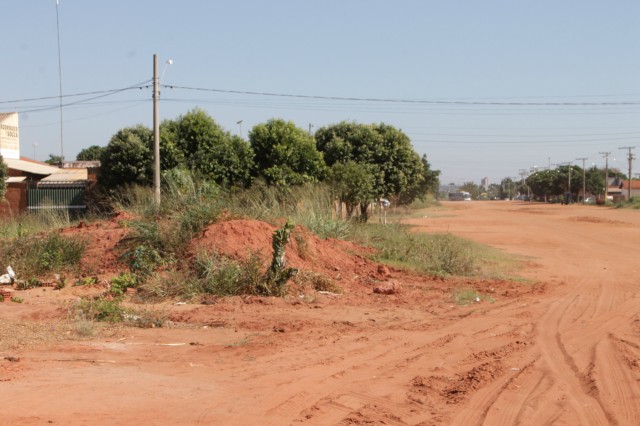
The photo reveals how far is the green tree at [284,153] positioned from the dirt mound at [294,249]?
9990mm

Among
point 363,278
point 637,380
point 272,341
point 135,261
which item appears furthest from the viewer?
point 363,278

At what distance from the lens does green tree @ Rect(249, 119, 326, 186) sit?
27688 mm

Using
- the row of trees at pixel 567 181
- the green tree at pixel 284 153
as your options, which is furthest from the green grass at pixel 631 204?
the green tree at pixel 284 153

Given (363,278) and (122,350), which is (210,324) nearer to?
(122,350)

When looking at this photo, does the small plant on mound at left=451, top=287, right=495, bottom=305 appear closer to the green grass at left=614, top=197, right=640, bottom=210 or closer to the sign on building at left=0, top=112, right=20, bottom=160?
the sign on building at left=0, top=112, right=20, bottom=160

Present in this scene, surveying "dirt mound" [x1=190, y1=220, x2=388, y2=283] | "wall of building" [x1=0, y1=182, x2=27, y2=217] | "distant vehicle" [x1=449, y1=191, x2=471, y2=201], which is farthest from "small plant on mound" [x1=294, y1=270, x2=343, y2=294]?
"distant vehicle" [x1=449, y1=191, x2=471, y2=201]

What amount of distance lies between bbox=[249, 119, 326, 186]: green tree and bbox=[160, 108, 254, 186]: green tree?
507 millimetres

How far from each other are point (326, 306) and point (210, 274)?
2.37 metres

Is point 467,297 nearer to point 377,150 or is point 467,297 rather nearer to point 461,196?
point 377,150

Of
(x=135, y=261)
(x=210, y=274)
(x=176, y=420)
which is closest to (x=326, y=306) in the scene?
(x=210, y=274)

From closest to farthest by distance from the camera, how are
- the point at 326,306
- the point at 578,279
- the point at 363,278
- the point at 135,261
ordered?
1. the point at 326,306
2. the point at 135,261
3. the point at 363,278
4. the point at 578,279

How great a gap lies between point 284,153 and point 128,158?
605cm

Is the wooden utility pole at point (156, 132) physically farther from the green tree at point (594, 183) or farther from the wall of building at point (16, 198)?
the green tree at point (594, 183)

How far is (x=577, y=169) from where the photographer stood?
112 m
